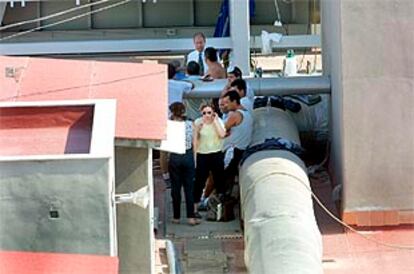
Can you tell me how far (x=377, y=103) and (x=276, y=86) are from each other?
2356mm

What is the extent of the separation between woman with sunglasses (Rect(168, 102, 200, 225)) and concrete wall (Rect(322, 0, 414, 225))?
1613 mm

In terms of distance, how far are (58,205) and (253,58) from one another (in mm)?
16635

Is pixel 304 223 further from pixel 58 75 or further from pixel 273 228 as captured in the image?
pixel 58 75

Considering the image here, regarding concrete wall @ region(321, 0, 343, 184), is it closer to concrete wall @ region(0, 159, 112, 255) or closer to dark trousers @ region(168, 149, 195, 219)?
dark trousers @ region(168, 149, 195, 219)

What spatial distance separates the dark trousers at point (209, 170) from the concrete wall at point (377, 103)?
1.32m

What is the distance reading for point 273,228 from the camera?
8062mm

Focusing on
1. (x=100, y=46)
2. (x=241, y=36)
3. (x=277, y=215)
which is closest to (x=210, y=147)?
(x=277, y=215)

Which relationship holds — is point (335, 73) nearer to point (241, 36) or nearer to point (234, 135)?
point (234, 135)

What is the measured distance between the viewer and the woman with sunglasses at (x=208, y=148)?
9.86 meters

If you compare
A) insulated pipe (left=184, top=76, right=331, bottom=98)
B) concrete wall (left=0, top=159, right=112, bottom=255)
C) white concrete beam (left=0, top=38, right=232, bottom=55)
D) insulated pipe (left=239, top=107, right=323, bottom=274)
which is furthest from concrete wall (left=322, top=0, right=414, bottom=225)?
white concrete beam (left=0, top=38, right=232, bottom=55)

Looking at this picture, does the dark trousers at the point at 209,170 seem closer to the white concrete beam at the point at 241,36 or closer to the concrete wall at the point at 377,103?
the concrete wall at the point at 377,103

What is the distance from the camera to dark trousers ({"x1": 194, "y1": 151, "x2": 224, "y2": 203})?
1009 centimetres

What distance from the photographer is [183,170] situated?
978 cm

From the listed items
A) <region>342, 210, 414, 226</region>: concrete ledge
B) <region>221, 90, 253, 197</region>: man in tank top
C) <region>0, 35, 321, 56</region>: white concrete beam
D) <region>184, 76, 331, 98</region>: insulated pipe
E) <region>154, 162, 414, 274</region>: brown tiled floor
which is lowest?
<region>154, 162, 414, 274</region>: brown tiled floor
